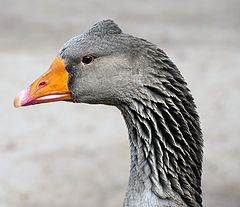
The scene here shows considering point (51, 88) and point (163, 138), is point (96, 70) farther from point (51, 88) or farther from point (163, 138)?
point (163, 138)

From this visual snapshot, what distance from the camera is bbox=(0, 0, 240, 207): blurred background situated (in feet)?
25.9

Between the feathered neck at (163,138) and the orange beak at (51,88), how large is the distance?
0.44 meters

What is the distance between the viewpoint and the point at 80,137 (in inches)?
344

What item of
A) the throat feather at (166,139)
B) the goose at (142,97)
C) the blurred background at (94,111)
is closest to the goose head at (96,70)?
the goose at (142,97)

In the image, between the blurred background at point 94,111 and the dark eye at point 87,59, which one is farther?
the blurred background at point 94,111

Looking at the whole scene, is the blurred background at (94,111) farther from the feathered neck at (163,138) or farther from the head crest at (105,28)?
the head crest at (105,28)

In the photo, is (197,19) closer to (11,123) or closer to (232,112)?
(232,112)

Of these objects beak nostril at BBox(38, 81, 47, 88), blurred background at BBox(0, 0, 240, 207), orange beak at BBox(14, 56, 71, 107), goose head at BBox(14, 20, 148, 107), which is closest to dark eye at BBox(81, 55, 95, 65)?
goose head at BBox(14, 20, 148, 107)

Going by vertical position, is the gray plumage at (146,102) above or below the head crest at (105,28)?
below

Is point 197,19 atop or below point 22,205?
atop

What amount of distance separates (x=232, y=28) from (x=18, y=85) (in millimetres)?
3769

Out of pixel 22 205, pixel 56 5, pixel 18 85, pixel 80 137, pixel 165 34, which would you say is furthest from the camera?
pixel 56 5

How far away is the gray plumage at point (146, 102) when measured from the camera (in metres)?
4.74

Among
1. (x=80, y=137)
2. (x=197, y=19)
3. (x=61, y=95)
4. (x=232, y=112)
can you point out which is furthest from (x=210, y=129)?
(x=61, y=95)
